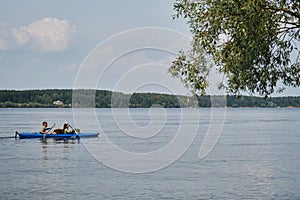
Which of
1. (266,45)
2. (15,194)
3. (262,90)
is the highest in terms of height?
(266,45)

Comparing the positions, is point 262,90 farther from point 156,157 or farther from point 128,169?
point 156,157

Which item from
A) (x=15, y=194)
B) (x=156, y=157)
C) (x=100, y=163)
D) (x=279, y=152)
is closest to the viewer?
(x=15, y=194)

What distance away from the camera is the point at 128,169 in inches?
1437

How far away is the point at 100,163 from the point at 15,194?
1289cm

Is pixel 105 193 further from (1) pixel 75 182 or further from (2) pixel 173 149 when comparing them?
(2) pixel 173 149

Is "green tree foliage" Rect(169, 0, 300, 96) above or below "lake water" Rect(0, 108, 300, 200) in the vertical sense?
above

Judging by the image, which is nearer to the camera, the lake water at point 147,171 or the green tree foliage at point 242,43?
the green tree foliage at point 242,43

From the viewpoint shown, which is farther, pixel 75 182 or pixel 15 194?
pixel 75 182

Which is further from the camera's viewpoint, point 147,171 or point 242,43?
point 147,171

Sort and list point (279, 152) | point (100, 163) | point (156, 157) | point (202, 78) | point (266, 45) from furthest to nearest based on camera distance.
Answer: point (279, 152) → point (156, 157) → point (100, 163) → point (202, 78) → point (266, 45)

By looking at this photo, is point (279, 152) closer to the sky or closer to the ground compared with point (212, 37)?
closer to the ground

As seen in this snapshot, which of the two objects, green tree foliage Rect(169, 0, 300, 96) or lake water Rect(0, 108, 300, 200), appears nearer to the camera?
green tree foliage Rect(169, 0, 300, 96)

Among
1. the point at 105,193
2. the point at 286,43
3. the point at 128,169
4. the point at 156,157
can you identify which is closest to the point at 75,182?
the point at 105,193

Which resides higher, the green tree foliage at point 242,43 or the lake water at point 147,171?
the green tree foliage at point 242,43
